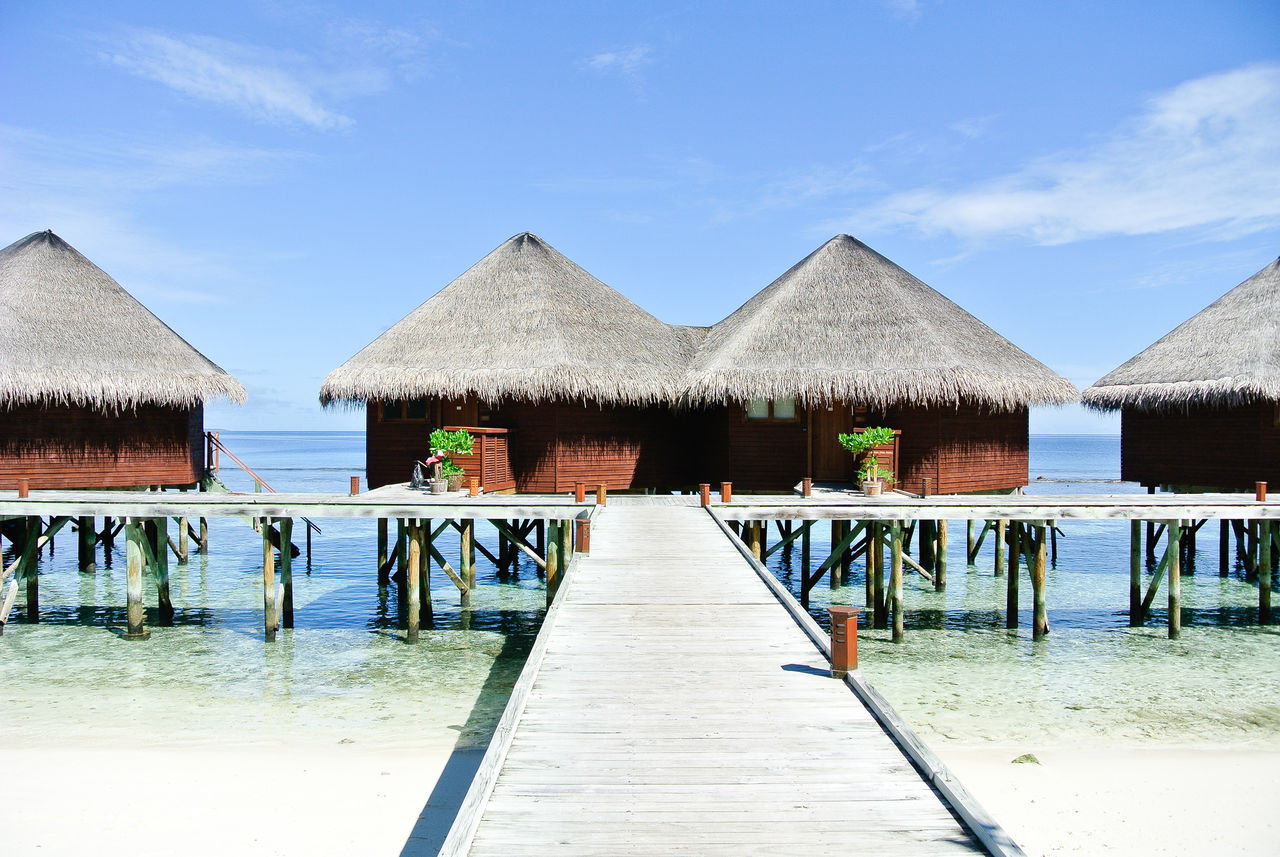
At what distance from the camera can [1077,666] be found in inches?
520

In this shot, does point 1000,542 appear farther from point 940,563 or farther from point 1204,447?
point 1204,447

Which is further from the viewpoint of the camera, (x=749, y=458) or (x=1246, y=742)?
(x=749, y=458)

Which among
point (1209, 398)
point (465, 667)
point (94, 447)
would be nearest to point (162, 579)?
point (94, 447)

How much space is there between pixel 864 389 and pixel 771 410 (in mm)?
2011

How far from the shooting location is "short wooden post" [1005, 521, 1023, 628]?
15273 mm

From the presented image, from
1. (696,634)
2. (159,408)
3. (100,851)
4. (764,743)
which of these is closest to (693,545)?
(696,634)

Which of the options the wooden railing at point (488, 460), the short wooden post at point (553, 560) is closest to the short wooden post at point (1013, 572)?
the short wooden post at point (553, 560)

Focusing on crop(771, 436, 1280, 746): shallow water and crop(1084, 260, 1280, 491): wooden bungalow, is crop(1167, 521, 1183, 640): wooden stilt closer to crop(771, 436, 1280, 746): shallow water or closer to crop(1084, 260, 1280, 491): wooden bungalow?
crop(771, 436, 1280, 746): shallow water

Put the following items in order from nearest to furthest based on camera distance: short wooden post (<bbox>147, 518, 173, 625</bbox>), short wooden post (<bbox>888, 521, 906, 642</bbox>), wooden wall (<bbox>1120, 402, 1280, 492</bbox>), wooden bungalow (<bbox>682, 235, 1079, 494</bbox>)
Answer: short wooden post (<bbox>888, 521, 906, 642</bbox>) → short wooden post (<bbox>147, 518, 173, 625</bbox>) → wooden bungalow (<bbox>682, 235, 1079, 494</bbox>) → wooden wall (<bbox>1120, 402, 1280, 492</bbox>)

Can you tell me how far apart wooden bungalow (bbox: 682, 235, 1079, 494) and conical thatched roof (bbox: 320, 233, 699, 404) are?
1.45m

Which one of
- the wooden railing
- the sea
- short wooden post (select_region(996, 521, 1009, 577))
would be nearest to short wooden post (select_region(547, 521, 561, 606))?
the sea

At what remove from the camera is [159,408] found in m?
19.6

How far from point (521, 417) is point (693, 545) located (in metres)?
7.08

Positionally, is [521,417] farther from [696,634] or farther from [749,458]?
[696,634]
